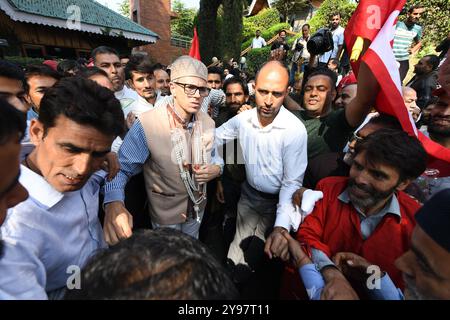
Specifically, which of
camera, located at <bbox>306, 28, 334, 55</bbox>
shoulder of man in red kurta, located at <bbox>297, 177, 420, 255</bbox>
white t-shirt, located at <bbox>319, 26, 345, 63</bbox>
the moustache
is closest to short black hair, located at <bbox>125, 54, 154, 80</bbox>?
camera, located at <bbox>306, 28, 334, 55</bbox>

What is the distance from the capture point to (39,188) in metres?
1.11

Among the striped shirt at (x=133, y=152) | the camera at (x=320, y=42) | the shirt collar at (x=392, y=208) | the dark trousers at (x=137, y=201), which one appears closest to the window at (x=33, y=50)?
the dark trousers at (x=137, y=201)

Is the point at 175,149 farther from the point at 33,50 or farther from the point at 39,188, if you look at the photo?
the point at 33,50

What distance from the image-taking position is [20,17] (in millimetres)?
10945

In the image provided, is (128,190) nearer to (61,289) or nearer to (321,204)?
(61,289)

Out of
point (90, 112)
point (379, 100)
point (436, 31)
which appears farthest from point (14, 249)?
point (436, 31)

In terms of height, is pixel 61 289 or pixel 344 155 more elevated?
pixel 344 155

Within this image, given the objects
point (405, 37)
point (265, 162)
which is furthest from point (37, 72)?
point (405, 37)

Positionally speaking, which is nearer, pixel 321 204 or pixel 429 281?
pixel 429 281

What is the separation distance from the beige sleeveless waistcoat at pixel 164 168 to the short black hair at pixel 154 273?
4.37 feet

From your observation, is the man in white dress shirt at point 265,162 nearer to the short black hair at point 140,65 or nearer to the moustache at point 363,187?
the moustache at point 363,187

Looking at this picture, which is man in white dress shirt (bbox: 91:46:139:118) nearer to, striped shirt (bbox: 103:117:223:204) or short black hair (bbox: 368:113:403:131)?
striped shirt (bbox: 103:117:223:204)

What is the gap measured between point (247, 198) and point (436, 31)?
439 inches

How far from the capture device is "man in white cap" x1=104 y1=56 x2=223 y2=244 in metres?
2.02
